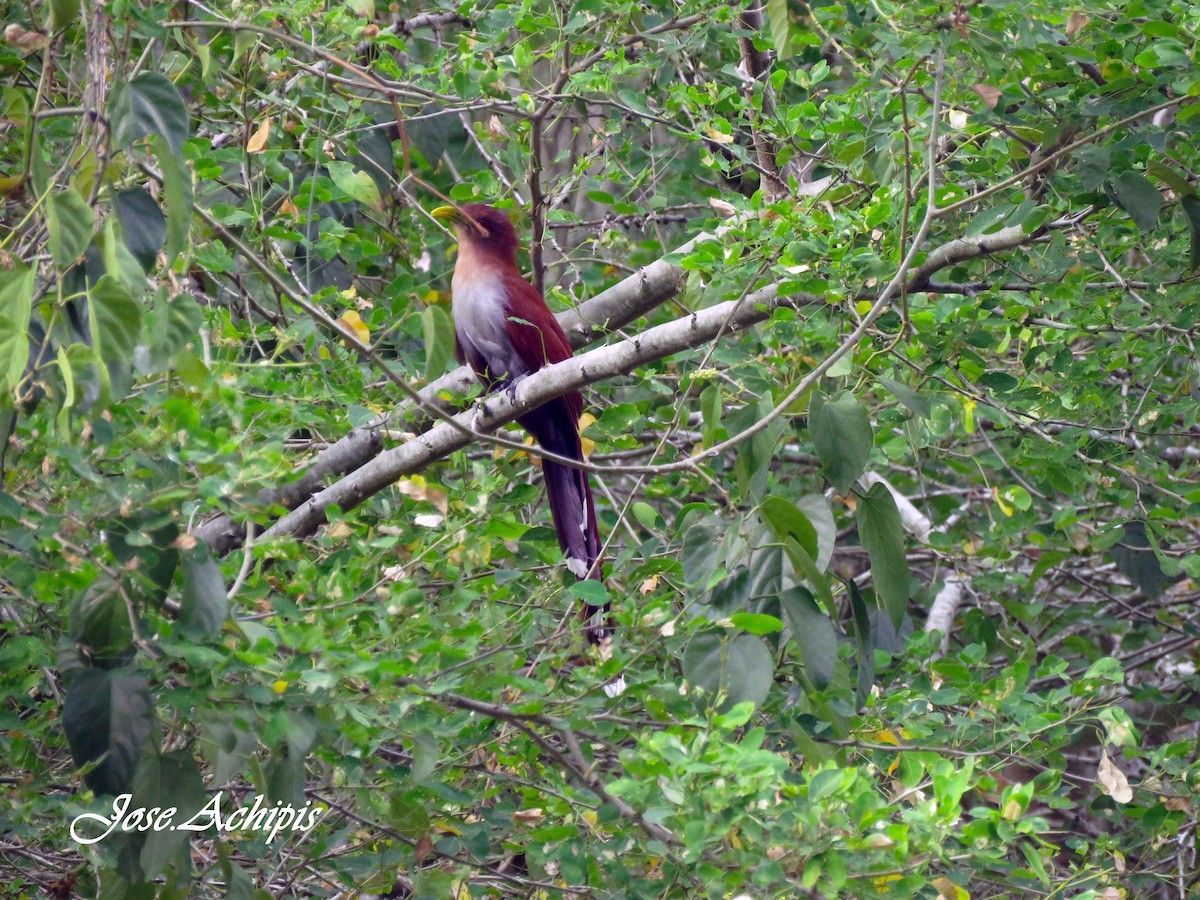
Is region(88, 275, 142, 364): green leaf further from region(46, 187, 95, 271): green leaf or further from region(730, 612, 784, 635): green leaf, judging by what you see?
region(730, 612, 784, 635): green leaf

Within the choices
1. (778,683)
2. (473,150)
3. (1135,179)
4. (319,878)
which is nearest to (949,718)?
(778,683)

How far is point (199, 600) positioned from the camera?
1676mm

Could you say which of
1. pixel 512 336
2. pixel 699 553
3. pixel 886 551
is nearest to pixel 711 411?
pixel 699 553

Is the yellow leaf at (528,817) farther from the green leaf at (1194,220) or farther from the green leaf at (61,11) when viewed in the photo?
the green leaf at (1194,220)

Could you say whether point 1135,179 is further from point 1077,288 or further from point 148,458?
point 148,458

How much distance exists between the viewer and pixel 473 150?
13.6 ft

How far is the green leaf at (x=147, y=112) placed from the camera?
1.63 meters

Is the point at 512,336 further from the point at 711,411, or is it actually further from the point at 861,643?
the point at 861,643

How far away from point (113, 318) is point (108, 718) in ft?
1.96

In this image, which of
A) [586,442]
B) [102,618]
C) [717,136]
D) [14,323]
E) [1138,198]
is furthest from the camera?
[586,442]

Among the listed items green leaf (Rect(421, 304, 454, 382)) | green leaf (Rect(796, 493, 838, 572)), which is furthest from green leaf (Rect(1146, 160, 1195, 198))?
green leaf (Rect(421, 304, 454, 382))

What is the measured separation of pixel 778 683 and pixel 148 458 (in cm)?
150

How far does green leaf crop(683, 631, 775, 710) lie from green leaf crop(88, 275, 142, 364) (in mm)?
1009

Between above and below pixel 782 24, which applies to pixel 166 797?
below
